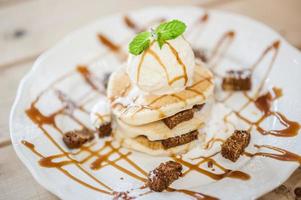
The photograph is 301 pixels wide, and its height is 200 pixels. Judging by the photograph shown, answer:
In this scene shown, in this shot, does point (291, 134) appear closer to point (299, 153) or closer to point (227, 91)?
point (299, 153)

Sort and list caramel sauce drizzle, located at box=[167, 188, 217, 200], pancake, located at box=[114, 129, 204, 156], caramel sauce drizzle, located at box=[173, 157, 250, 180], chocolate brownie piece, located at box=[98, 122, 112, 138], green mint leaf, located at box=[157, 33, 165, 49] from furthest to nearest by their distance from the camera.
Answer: chocolate brownie piece, located at box=[98, 122, 112, 138]
pancake, located at box=[114, 129, 204, 156]
green mint leaf, located at box=[157, 33, 165, 49]
caramel sauce drizzle, located at box=[173, 157, 250, 180]
caramel sauce drizzle, located at box=[167, 188, 217, 200]

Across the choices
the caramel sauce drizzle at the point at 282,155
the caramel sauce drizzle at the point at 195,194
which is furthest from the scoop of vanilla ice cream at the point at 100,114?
the caramel sauce drizzle at the point at 282,155

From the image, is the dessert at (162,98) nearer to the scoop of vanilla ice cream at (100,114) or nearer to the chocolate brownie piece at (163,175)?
the scoop of vanilla ice cream at (100,114)

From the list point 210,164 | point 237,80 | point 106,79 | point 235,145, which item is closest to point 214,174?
point 210,164

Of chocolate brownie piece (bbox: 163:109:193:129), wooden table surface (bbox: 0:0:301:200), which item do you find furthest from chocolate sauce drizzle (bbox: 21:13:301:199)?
wooden table surface (bbox: 0:0:301:200)

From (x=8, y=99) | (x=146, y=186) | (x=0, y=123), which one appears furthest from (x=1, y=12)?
(x=146, y=186)

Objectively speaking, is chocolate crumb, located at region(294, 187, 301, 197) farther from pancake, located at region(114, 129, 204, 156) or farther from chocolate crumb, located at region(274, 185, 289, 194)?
pancake, located at region(114, 129, 204, 156)

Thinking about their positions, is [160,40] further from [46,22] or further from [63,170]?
[46,22]
